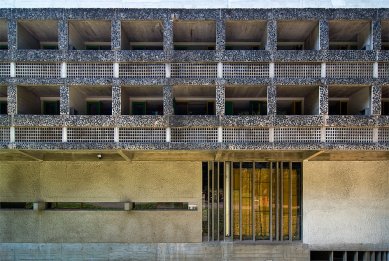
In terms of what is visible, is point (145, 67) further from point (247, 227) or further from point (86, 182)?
point (247, 227)

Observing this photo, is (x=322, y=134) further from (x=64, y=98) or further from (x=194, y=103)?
(x=64, y=98)

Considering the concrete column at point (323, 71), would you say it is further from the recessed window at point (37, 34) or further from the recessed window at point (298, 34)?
the recessed window at point (37, 34)

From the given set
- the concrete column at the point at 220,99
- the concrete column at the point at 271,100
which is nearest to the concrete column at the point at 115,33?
the concrete column at the point at 220,99

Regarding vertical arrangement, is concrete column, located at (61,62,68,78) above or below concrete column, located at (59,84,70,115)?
above

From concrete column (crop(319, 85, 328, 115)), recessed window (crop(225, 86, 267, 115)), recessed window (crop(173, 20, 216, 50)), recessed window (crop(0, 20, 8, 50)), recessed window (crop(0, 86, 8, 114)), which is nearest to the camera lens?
concrete column (crop(319, 85, 328, 115))

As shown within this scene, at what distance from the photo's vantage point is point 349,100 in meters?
15.1

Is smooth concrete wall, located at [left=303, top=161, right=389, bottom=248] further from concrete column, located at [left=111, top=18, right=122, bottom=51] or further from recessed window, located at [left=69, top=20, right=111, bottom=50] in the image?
recessed window, located at [left=69, top=20, right=111, bottom=50]

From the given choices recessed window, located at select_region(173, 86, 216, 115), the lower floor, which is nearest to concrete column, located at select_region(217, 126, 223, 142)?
recessed window, located at select_region(173, 86, 216, 115)

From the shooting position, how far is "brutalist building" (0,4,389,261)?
42.2 ft

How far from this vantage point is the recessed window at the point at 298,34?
43.9 ft

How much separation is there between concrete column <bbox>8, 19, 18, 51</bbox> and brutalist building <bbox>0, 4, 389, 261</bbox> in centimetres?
6

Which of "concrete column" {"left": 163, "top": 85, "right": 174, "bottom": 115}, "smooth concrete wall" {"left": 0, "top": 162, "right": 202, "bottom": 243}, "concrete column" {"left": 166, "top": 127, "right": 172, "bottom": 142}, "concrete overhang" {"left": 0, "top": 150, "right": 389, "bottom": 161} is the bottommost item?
"smooth concrete wall" {"left": 0, "top": 162, "right": 202, "bottom": 243}

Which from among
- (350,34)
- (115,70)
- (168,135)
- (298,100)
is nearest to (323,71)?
(298,100)

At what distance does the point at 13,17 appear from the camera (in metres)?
13.0
